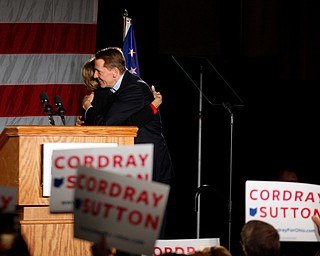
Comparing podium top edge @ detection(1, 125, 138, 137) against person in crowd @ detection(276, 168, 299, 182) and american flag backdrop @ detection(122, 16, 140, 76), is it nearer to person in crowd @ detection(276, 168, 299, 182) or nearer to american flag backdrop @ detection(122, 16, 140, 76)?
american flag backdrop @ detection(122, 16, 140, 76)

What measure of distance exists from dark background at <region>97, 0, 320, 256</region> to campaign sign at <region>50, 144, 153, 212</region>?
427cm

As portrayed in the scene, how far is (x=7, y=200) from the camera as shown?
3697mm

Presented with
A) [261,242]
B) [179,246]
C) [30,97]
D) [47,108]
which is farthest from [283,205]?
[30,97]

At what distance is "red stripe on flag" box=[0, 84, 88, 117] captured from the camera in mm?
8055

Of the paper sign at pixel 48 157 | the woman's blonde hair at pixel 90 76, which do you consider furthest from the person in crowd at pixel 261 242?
the woman's blonde hair at pixel 90 76

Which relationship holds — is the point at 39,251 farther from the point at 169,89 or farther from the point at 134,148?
the point at 169,89

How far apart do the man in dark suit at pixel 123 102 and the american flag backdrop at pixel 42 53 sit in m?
1.87

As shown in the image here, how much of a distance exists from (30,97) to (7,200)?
14.6ft

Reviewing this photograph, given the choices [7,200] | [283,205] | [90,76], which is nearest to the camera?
[7,200]

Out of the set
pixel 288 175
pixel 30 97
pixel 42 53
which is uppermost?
pixel 42 53

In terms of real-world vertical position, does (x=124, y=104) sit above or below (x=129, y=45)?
below

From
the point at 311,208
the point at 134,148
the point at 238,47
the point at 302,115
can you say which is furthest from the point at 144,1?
the point at 134,148

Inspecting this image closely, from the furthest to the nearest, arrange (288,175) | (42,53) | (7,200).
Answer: (42,53) → (288,175) → (7,200)

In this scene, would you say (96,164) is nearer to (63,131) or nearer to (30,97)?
(63,131)
